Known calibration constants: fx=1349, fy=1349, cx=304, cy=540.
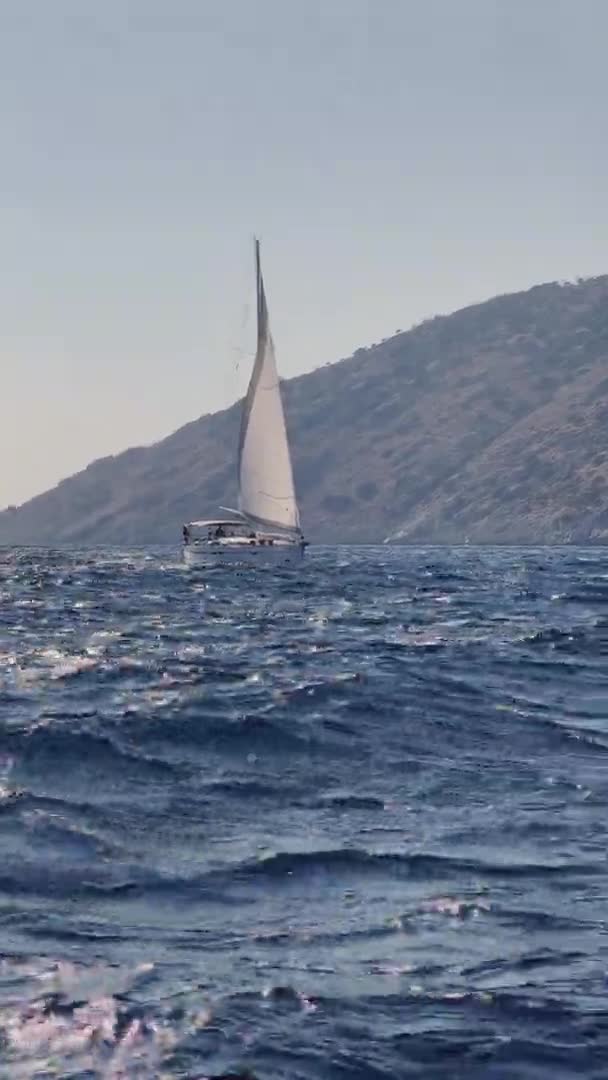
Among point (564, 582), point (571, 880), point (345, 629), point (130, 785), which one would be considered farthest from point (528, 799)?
point (564, 582)

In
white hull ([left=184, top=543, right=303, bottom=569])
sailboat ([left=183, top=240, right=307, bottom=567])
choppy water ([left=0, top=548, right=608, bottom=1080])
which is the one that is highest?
sailboat ([left=183, top=240, right=307, bottom=567])

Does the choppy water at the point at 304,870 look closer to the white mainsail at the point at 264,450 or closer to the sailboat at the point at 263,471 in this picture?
the sailboat at the point at 263,471

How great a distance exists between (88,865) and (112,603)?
1723 inches

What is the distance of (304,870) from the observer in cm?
1249

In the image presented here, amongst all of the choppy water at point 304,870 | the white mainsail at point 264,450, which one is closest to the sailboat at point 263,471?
the white mainsail at point 264,450

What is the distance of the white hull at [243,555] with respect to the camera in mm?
93562

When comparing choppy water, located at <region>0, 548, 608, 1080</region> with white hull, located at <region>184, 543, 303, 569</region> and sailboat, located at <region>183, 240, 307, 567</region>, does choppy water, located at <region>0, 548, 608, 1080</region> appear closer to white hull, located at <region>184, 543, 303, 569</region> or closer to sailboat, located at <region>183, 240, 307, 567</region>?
white hull, located at <region>184, 543, 303, 569</region>

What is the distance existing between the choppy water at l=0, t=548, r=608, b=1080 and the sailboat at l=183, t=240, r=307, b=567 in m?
65.4

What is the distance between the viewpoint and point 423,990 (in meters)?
9.16

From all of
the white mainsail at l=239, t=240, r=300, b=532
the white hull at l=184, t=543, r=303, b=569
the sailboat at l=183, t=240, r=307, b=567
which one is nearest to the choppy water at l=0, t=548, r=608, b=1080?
the white hull at l=184, t=543, r=303, b=569

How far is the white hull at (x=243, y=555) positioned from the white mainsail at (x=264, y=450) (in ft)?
8.82

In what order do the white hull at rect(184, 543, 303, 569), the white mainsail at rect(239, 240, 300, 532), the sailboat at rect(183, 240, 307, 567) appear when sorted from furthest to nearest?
1. the white mainsail at rect(239, 240, 300, 532)
2. the sailboat at rect(183, 240, 307, 567)
3. the white hull at rect(184, 543, 303, 569)

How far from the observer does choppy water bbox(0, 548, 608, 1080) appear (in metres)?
8.32

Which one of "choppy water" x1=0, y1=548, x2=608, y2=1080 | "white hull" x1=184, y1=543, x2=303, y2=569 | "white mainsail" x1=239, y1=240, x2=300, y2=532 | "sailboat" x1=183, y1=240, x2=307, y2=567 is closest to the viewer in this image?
"choppy water" x1=0, y1=548, x2=608, y2=1080
